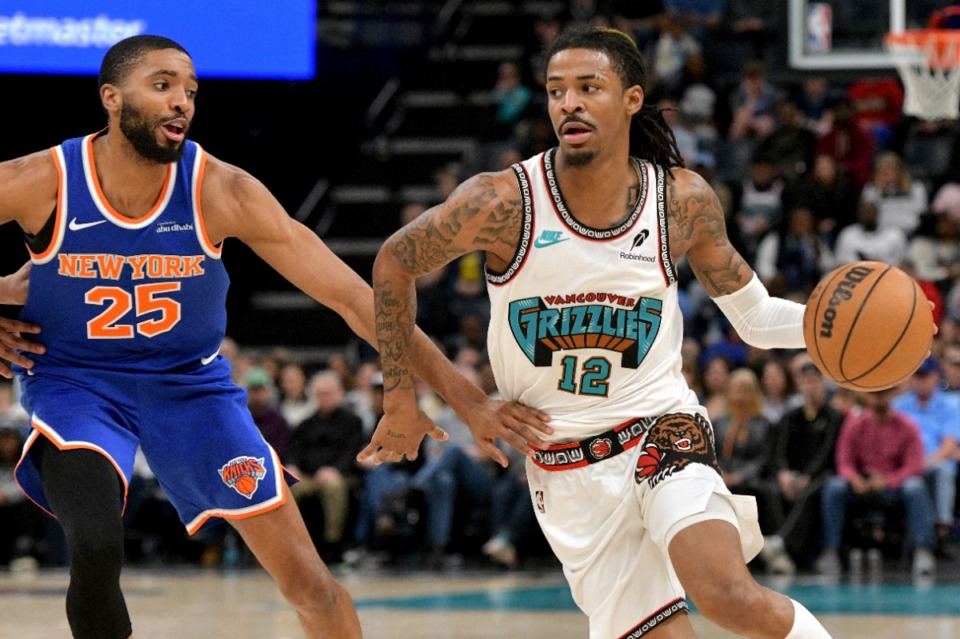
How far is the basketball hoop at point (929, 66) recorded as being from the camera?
11258 mm

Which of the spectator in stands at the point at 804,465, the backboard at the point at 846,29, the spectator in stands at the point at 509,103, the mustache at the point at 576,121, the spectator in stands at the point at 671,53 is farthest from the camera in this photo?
the spectator in stands at the point at 509,103

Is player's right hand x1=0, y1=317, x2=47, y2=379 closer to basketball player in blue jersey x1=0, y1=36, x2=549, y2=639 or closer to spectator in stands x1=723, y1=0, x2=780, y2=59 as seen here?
basketball player in blue jersey x1=0, y1=36, x2=549, y2=639

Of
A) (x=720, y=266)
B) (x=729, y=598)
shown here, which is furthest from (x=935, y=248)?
(x=729, y=598)

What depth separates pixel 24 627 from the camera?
312 inches

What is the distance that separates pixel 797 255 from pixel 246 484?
28.7 ft

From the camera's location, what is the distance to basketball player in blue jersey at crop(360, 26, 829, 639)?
4.43 meters

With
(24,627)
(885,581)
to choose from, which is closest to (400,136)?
(885,581)

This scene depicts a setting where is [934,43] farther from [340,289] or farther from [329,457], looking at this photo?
[340,289]

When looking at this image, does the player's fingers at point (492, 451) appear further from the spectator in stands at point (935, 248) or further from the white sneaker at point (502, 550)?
the spectator in stands at point (935, 248)

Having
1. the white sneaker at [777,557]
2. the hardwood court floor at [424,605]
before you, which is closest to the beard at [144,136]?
the hardwood court floor at [424,605]

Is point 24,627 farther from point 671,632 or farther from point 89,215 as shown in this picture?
point 671,632

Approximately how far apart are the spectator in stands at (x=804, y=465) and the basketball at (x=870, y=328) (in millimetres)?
6189

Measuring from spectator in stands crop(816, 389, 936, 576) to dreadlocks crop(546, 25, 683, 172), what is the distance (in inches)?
234

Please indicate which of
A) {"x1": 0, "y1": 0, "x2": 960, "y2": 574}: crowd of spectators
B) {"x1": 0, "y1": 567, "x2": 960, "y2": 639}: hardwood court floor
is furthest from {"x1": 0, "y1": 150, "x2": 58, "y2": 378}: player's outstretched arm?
{"x1": 0, "y1": 0, "x2": 960, "y2": 574}: crowd of spectators
